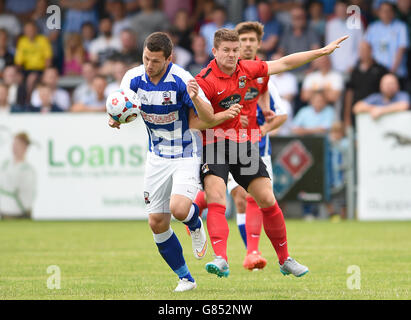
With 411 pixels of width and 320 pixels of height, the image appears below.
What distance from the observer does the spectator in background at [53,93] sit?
1719cm

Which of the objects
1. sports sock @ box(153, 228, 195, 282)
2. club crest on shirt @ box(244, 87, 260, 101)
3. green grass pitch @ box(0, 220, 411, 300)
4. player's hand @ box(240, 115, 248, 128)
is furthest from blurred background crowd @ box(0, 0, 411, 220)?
sports sock @ box(153, 228, 195, 282)

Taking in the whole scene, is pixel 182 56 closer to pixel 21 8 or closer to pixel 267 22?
pixel 267 22

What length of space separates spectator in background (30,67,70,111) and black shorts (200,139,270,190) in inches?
379

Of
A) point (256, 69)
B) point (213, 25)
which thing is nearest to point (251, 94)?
point (256, 69)

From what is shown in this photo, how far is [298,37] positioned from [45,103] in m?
5.04

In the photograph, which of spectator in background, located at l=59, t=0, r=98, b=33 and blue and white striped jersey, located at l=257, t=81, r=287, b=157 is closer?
blue and white striped jersey, located at l=257, t=81, r=287, b=157

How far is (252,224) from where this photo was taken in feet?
30.6

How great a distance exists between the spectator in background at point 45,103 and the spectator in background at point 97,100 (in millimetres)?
356

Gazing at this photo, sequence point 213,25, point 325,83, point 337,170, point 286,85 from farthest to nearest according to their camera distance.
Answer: point 213,25
point 286,85
point 325,83
point 337,170

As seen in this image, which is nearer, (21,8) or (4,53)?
(4,53)

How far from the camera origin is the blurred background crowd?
1585 cm

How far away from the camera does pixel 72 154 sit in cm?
1535

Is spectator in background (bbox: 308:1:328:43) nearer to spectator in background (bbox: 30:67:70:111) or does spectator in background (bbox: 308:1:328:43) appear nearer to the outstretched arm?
spectator in background (bbox: 30:67:70:111)
